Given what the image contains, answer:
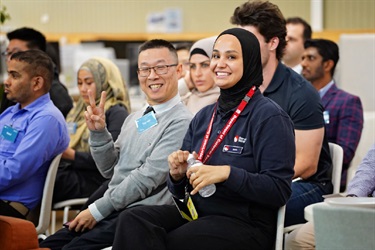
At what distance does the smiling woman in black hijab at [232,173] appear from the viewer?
8.43 ft

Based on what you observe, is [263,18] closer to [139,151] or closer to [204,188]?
[139,151]

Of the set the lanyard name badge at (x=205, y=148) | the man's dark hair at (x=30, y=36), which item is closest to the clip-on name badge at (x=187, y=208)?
the lanyard name badge at (x=205, y=148)

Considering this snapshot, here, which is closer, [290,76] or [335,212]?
[335,212]

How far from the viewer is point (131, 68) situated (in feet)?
26.5

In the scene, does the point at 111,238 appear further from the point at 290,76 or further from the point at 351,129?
the point at 351,129

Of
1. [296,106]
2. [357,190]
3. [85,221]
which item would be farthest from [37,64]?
[357,190]

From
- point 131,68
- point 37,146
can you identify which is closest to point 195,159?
point 37,146

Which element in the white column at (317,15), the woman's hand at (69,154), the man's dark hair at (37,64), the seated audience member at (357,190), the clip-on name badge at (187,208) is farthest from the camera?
the white column at (317,15)

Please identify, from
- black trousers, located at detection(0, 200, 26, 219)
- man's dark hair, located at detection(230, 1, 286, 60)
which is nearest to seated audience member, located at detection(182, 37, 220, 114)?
man's dark hair, located at detection(230, 1, 286, 60)

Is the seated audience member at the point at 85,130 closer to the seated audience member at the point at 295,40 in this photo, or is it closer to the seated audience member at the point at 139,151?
the seated audience member at the point at 139,151

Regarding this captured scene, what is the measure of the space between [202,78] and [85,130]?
858mm

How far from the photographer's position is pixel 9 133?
3.63 meters

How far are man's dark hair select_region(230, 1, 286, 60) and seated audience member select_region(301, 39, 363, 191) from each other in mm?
910

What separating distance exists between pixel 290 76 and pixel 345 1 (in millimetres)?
6376
